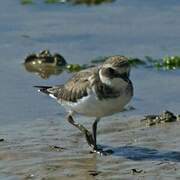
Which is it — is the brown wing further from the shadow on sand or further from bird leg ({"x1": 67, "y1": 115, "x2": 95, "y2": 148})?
the shadow on sand

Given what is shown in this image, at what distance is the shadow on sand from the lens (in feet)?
25.8

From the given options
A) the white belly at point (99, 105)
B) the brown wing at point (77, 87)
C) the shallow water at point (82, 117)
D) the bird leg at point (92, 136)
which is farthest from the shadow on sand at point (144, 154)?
the brown wing at point (77, 87)

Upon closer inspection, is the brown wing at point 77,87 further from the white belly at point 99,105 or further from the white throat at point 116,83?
the white throat at point 116,83

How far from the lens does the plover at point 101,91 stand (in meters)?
7.85

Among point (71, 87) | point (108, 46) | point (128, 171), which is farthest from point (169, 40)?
point (128, 171)

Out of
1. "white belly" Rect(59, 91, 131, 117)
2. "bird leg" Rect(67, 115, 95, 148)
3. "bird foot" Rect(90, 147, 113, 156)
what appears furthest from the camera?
"bird leg" Rect(67, 115, 95, 148)

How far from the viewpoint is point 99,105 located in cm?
796

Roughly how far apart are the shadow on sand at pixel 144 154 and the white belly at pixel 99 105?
1.19 ft

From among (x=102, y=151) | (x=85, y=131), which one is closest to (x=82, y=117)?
(x=85, y=131)

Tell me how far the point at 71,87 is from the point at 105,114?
52 cm

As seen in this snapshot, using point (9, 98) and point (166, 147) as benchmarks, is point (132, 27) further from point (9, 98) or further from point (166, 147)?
point (166, 147)

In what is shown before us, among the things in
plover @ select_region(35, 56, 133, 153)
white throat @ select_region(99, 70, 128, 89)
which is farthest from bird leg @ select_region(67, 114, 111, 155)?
white throat @ select_region(99, 70, 128, 89)

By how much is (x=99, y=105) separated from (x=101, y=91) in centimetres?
13

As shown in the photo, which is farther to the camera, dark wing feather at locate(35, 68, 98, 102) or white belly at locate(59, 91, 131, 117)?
dark wing feather at locate(35, 68, 98, 102)
